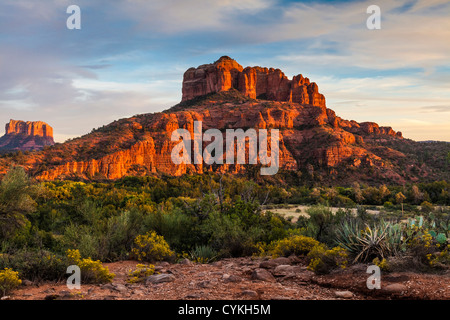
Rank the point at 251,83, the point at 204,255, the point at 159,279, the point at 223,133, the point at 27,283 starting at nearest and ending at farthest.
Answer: the point at 27,283
the point at 159,279
the point at 204,255
the point at 223,133
the point at 251,83

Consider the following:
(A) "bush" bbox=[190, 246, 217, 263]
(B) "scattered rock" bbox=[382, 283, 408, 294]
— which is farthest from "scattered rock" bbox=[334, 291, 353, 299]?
(A) "bush" bbox=[190, 246, 217, 263]

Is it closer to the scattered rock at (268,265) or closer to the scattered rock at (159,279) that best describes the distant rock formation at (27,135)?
the scattered rock at (159,279)

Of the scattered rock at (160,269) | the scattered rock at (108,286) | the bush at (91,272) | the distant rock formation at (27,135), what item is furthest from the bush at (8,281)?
the distant rock formation at (27,135)

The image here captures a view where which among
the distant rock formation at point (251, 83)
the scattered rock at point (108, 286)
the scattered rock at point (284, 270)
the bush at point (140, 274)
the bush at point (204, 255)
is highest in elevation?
the distant rock formation at point (251, 83)

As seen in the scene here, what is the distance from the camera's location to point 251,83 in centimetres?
10656

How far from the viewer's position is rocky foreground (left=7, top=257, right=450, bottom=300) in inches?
179

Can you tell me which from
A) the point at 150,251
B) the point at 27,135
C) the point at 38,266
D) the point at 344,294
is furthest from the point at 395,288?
the point at 27,135

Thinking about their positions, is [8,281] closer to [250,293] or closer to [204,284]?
[204,284]

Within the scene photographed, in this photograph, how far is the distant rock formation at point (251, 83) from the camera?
10238 centimetres

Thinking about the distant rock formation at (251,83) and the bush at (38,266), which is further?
the distant rock formation at (251,83)

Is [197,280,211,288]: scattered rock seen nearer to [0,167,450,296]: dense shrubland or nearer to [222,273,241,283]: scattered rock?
[222,273,241,283]: scattered rock

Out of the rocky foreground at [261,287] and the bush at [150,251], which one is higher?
the rocky foreground at [261,287]

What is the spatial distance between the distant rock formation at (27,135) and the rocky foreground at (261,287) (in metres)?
144

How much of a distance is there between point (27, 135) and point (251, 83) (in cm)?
9832
